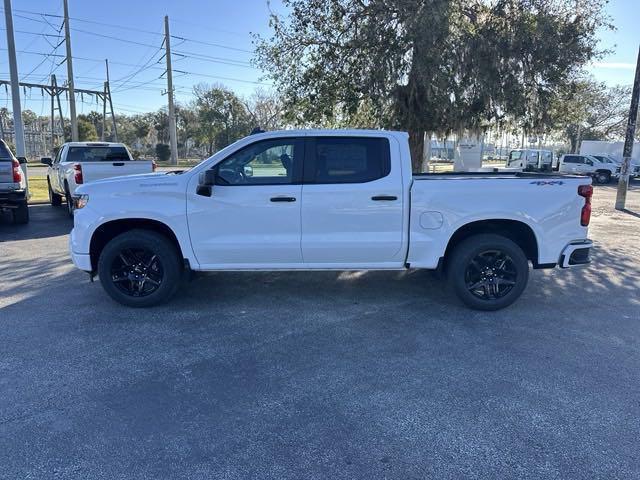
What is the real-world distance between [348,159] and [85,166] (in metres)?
7.42

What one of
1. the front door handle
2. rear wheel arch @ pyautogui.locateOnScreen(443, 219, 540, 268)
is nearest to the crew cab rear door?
the front door handle

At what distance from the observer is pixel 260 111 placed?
183 ft

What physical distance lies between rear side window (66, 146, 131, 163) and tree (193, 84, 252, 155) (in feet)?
134

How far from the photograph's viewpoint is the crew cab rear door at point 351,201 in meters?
5.02

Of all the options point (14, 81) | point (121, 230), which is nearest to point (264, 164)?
point (121, 230)

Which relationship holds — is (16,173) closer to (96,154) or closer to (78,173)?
(78,173)

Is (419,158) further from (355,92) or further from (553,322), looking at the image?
(553,322)

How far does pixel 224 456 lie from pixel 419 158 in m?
9.71

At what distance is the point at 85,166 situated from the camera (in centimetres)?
1017

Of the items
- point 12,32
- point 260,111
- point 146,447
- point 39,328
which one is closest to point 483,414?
point 146,447

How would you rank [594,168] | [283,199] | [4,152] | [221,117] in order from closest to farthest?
→ [283,199], [4,152], [594,168], [221,117]

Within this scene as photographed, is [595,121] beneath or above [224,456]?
above

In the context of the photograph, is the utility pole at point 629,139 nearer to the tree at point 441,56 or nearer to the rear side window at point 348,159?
the tree at point 441,56

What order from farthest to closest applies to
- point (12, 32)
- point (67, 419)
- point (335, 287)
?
point (12, 32) → point (335, 287) → point (67, 419)
